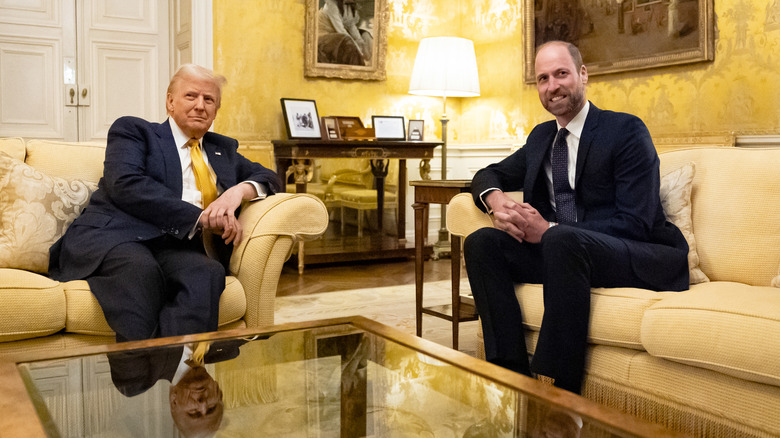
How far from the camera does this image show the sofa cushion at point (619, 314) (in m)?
2.03

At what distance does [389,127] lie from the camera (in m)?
5.96

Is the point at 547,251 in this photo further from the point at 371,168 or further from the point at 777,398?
the point at 371,168

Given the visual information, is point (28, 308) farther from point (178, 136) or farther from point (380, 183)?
point (380, 183)

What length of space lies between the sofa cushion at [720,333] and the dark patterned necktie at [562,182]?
22.6 inches

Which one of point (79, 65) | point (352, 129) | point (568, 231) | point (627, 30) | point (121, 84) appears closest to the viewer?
point (568, 231)

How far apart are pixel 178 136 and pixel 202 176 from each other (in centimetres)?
18

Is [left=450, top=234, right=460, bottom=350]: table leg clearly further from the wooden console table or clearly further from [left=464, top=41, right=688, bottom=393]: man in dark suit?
the wooden console table

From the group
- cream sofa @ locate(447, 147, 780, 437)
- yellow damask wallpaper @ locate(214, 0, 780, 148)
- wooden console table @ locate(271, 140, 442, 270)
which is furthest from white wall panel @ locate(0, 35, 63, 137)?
cream sofa @ locate(447, 147, 780, 437)

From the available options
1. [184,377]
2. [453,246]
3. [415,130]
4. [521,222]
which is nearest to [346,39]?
[415,130]

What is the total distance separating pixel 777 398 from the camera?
1717 mm

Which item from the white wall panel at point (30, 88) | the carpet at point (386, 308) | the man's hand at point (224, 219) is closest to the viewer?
the man's hand at point (224, 219)

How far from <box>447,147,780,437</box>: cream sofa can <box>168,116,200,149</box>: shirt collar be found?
1.04m

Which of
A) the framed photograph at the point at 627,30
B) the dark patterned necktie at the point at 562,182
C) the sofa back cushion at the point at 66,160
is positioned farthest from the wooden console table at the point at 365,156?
the dark patterned necktie at the point at 562,182

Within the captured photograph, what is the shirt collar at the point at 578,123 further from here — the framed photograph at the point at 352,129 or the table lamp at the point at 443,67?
the framed photograph at the point at 352,129
